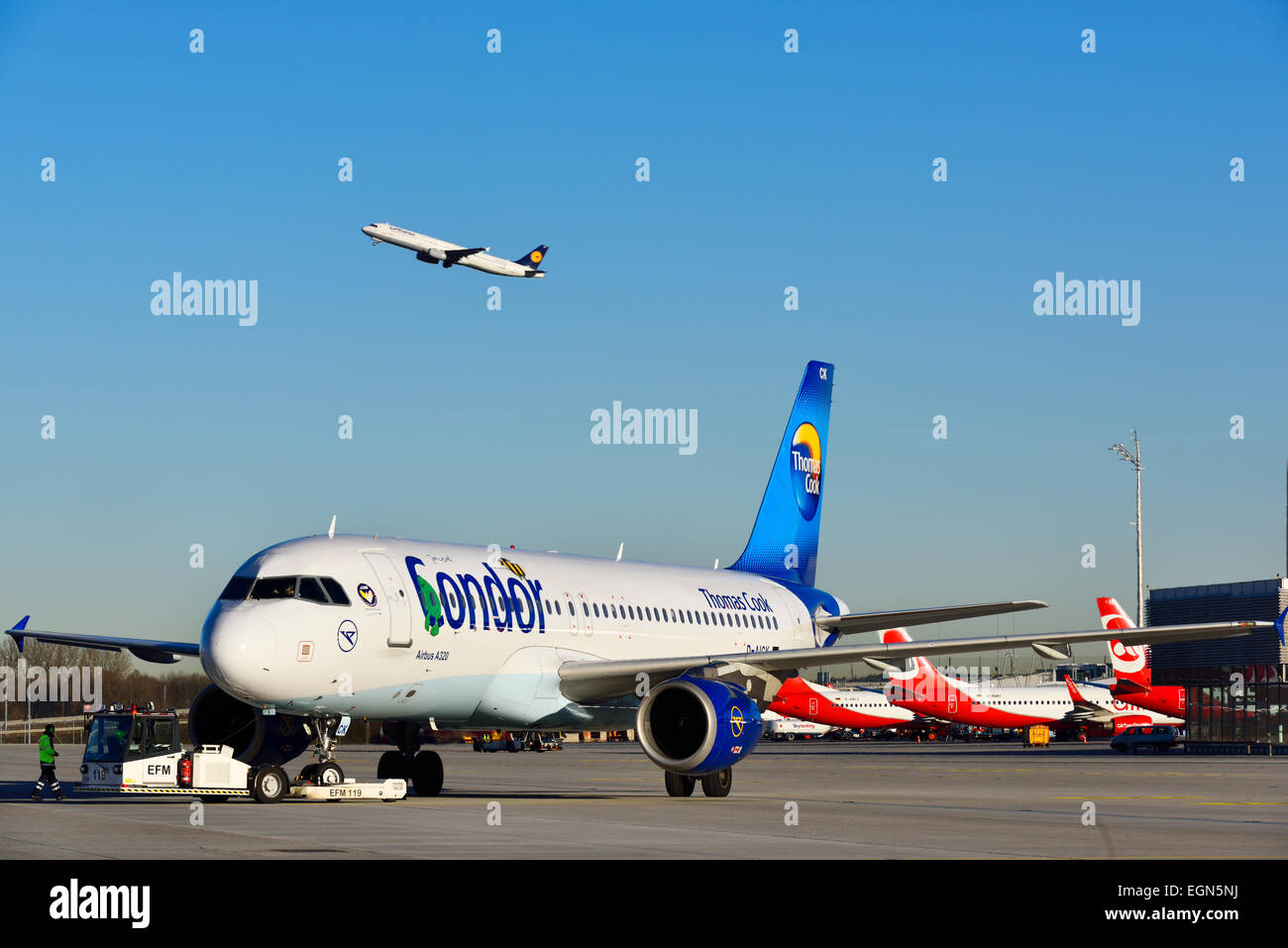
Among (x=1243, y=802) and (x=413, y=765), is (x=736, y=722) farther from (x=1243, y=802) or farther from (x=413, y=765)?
(x=1243, y=802)

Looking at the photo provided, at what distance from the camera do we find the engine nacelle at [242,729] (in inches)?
1156

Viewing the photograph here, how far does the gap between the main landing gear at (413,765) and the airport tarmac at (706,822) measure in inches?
26.1

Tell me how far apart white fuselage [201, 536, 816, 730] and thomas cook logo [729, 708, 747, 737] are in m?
4.15

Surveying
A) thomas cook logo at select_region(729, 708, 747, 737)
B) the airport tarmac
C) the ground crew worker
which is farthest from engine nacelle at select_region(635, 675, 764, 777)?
the ground crew worker

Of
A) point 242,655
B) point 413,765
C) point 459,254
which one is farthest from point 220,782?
point 459,254

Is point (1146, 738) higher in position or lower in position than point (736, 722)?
lower

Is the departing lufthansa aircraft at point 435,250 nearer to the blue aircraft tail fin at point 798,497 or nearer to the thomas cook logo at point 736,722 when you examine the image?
the blue aircraft tail fin at point 798,497

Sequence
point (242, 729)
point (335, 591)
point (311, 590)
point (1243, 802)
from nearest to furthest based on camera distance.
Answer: point (311, 590)
point (335, 591)
point (242, 729)
point (1243, 802)

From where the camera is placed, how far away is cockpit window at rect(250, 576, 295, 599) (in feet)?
85.0

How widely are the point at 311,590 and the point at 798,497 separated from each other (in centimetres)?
2014

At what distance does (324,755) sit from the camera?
27.8 m

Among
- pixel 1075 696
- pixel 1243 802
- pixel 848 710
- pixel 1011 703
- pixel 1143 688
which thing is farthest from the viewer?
pixel 848 710

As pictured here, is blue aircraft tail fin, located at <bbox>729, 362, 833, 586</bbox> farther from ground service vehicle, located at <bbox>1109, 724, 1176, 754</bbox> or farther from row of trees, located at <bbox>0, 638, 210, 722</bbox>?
row of trees, located at <bbox>0, 638, 210, 722</bbox>
